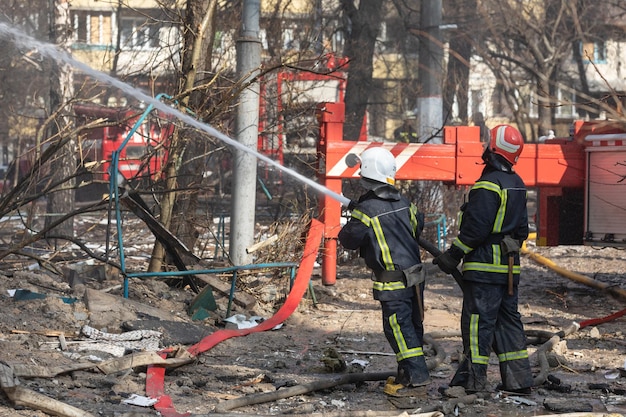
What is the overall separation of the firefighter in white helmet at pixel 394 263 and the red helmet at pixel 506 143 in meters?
0.73

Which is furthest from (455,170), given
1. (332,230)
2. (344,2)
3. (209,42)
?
(344,2)

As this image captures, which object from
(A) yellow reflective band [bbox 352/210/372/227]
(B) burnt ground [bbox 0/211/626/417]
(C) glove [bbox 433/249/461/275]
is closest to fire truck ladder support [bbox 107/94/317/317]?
(B) burnt ground [bbox 0/211/626/417]

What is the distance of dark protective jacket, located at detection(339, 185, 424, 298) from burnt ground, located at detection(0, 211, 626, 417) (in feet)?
2.57

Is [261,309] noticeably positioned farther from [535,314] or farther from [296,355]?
[535,314]

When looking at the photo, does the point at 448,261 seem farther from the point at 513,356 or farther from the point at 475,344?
the point at 513,356

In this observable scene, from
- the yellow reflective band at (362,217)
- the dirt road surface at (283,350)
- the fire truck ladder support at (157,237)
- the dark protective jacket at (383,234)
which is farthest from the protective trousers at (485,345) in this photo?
the fire truck ladder support at (157,237)

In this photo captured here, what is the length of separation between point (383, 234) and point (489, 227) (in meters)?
0.67

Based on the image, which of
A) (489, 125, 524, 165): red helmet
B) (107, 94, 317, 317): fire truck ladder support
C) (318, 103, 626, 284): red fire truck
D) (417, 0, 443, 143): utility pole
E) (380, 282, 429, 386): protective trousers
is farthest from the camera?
(417, 0, 443, 143): utility pole

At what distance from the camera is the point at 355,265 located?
1195 centimetres

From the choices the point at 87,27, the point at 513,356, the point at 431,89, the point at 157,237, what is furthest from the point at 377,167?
the point at 87,27

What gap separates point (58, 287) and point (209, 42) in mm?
3147

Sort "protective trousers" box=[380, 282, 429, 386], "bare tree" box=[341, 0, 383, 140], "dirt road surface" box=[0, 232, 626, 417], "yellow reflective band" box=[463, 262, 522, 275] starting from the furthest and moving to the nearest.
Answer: "bare tree" box=[341, 0, 383, 140]
"yellow reflective band" box=[463, 262, 522, 275]
"protective trousers" box=[380, 282, 429, 386]
"dirt road surface" box=[0, 232, 626, 417]

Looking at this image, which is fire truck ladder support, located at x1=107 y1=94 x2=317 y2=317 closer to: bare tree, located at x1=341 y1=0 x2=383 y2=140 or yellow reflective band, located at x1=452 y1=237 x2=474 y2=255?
yellow reflective band, located at x1=452 y1=237 x2=474 y2=255

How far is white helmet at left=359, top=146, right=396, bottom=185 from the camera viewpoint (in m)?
6.18
